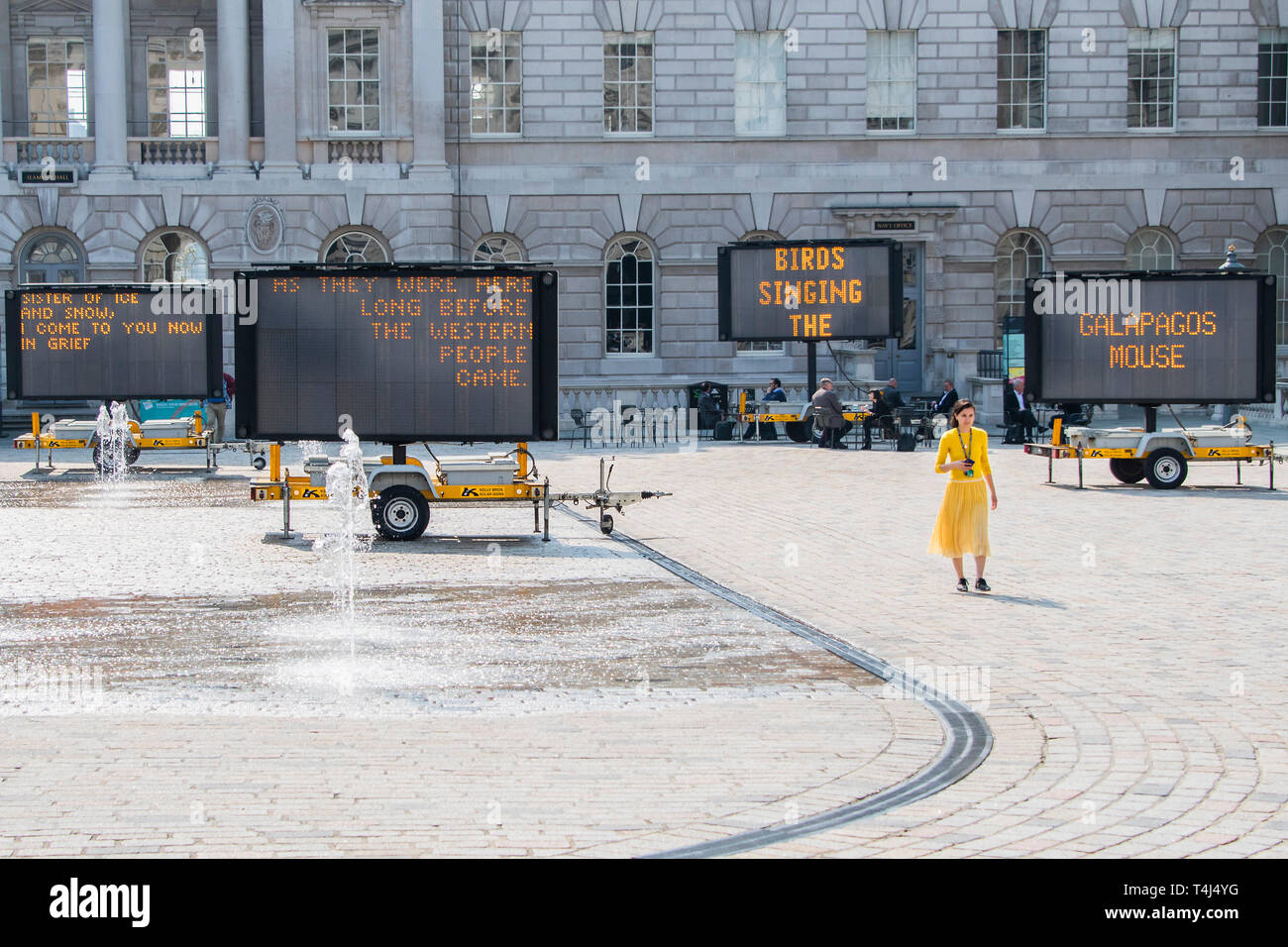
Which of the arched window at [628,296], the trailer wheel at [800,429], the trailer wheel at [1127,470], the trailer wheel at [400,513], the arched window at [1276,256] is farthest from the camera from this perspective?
the arched window at [1276,256]

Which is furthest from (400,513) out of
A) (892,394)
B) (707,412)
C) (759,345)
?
(759,345)

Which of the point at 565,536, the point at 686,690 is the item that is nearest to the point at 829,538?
the point at 565,536

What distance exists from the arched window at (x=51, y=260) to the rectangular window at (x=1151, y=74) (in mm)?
26885

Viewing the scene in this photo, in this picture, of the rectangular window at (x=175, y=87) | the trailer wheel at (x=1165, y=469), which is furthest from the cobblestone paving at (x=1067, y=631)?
the rectangular window at (x=175, y=87)

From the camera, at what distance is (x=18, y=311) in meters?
30.5

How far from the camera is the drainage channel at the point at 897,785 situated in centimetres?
682

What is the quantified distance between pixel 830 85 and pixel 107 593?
32322 millimetres

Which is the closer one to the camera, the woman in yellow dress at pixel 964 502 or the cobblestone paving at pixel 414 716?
the cobblestone paving at pixel 414 716

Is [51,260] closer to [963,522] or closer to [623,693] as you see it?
[963,522]

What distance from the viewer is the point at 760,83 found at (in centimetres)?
4309

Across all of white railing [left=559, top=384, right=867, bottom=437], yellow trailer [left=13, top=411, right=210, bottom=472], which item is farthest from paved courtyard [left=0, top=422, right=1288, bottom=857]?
white railing [left=559, top=384, right=867, bottom=437]

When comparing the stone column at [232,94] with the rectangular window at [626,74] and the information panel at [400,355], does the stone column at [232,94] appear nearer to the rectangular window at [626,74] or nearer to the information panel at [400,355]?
the rectangular window at [626,74]

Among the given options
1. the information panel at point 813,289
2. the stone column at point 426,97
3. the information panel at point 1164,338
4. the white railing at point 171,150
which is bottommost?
the information panel at point 1164,338

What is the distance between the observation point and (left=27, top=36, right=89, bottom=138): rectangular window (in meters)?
43.2
